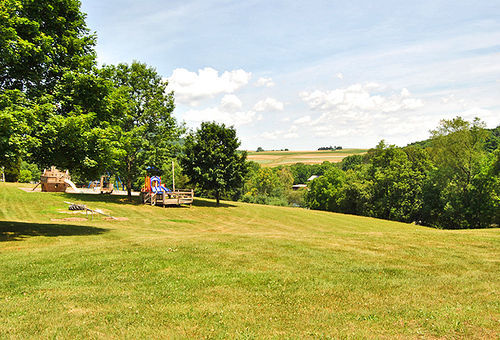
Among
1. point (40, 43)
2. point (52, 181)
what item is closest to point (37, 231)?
point (40, 43)

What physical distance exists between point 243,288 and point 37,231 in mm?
15938

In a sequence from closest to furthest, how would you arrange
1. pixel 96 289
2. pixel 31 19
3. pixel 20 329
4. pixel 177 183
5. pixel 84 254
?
pixel 20 329
pixel 96 289
pixel 84 254
pixel 31 19
pixel 177 183

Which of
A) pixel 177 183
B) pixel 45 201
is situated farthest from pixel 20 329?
pixel 177 183

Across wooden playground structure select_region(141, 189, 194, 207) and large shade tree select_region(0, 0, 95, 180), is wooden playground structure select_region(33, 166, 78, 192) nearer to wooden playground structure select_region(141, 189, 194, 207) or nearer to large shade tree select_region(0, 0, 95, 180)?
wooden playground structure select_region(141, 189, 194, 207)

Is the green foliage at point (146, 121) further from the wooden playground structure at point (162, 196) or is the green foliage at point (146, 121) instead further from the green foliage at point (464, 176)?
the green foliage at point (464, 176)

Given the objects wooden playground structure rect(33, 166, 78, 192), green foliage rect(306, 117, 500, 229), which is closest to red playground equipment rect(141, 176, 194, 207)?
wooden playground structure rect(33, 166, 78, 192)

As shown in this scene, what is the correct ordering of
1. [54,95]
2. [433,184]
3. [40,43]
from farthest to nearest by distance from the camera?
1. [433,184]
2. [54,95]
3. [40,43]

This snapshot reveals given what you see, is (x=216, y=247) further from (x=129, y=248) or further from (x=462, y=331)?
(x=462, y=331)

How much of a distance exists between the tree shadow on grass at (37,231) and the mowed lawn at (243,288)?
0.35 feet

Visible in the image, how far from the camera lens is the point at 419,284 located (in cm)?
1116

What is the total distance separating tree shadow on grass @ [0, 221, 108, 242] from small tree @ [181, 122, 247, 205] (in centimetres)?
2520

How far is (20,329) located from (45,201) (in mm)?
32270

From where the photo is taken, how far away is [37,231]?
1906 centimetres

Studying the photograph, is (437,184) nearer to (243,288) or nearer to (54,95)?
(243,288)
